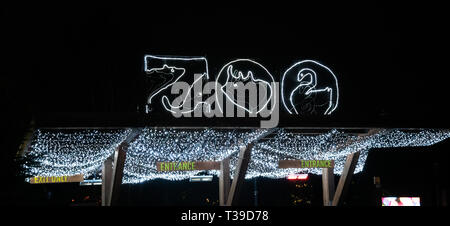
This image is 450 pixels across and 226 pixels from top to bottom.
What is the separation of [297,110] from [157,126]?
11.7 feet

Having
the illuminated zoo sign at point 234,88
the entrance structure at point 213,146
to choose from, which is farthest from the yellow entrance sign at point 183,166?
the illuminated zoo sign at point 234,88

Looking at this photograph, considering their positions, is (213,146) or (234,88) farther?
(213,146)

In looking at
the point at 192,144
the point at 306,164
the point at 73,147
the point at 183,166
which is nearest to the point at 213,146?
the point at 192,144

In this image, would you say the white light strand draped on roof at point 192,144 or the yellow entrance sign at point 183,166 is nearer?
the white light strand draped on roof at point 192,144

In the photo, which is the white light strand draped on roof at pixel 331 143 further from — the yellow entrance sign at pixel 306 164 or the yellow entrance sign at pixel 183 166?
the yellow entrance sign at pixel 183 166

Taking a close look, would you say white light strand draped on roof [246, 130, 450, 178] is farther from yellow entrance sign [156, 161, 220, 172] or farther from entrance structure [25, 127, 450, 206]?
yellow entrance sign [156, 161, 220, 172]

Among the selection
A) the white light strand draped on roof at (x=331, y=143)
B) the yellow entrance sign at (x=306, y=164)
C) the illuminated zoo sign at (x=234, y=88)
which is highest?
the illuminated zoo sign at (x=234, y=88)

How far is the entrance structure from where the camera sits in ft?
40.4

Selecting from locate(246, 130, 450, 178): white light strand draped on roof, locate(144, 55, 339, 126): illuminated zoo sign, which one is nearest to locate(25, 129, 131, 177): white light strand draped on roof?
locate(144, 55, 339, 126): illuminated zoo sign

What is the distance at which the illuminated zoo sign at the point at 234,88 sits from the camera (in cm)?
1180

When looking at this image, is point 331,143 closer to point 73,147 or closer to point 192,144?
point 192,144

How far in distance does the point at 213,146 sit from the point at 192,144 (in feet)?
2.32

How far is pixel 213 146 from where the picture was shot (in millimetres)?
14977
